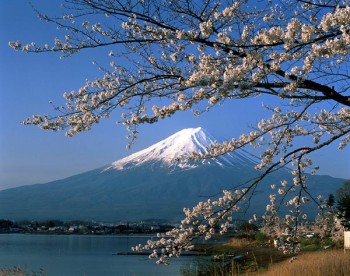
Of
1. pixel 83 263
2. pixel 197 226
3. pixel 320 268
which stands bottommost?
pixel 320 268

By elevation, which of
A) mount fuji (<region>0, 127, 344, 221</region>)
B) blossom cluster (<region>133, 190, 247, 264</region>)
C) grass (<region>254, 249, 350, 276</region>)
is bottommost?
grass (<region>254, 249, 350, 276</region>)

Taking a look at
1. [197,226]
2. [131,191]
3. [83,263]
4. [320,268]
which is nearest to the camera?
[197,226]

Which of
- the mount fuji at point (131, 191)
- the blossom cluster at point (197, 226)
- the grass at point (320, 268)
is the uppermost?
the mount fuji at point (131, 191)

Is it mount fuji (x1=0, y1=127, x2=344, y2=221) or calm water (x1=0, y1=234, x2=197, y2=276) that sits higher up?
mount fuji (x1=0, y1=127, x2=344, y2=221)

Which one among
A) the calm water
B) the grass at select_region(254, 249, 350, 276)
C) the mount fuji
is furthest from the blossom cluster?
the mount fuji

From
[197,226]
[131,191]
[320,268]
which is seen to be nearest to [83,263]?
[320,268]

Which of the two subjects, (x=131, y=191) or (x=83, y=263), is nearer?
(x=83, y=263)

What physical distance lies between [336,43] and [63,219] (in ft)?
333

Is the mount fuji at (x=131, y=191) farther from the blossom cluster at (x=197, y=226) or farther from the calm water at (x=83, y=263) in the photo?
the blossom cluster at (x=197, y=226)

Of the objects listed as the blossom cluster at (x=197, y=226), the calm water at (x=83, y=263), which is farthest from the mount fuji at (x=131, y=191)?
the blossom cluster at (x=197, y=226)

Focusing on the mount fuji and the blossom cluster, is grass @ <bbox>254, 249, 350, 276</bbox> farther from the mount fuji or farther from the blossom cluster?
the mount fuji

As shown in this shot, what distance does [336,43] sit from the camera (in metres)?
3.08

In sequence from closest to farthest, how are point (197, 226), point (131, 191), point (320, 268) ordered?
point (197, 226) < point (320, 268) < point (131, 191)

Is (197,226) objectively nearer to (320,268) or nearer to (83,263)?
(320,268)
